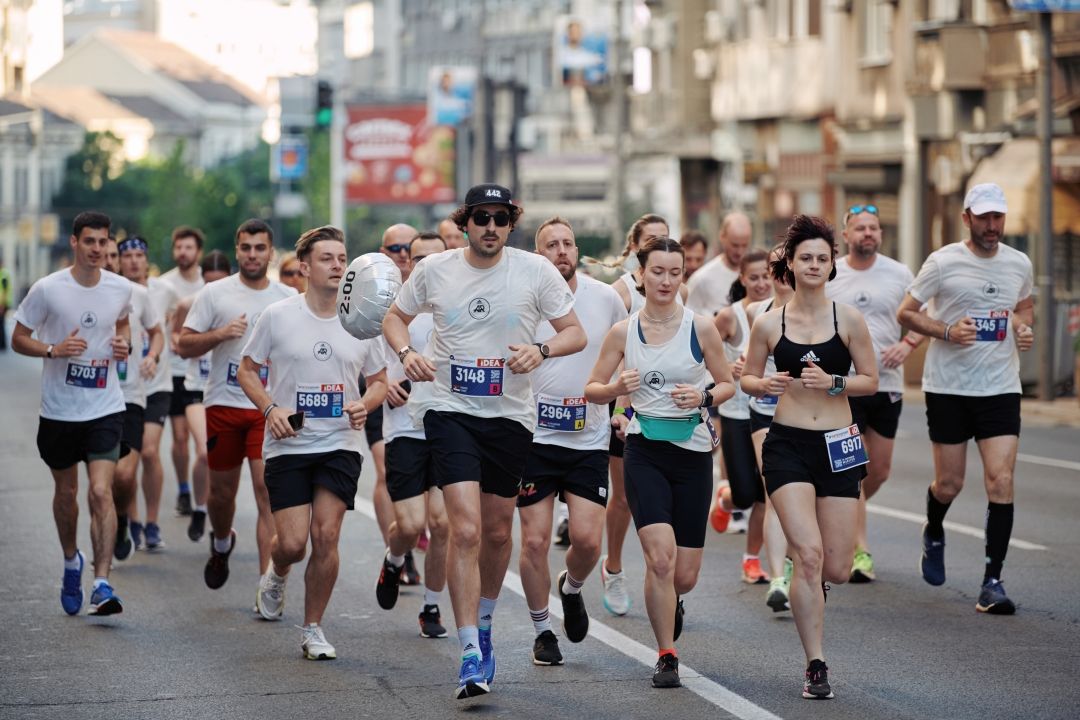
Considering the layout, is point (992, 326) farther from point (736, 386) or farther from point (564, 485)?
point (564, 485)

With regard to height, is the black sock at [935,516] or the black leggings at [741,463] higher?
the black leggings at [741,463]

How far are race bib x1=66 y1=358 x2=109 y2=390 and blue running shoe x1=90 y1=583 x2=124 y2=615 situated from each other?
3.54 feet

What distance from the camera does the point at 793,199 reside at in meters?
43.4

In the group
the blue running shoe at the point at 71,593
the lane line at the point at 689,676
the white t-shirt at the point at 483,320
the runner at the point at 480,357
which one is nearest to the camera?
the lane line at the point at 689,676

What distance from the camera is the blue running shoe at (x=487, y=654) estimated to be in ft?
28.9

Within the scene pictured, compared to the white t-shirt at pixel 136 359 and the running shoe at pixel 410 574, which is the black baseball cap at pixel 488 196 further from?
the white t-shirt at pixel 136 359

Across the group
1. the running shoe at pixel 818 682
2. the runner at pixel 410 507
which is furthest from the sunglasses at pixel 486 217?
the running shoe at pixel 818 682

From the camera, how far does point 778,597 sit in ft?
35.5

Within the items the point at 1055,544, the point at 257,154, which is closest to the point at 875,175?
the point at 1055,544

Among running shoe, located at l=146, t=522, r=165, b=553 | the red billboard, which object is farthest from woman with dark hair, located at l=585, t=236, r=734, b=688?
the red billboard

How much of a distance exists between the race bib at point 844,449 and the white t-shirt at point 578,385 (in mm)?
1269

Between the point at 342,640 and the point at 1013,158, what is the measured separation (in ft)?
76.0

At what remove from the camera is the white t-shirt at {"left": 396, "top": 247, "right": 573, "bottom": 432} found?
890 cm

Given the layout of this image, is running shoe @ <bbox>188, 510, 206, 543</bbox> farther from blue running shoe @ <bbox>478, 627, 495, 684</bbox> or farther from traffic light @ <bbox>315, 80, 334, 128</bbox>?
traffic light @ <bbox>315, 80, 334, 128</bbox>
